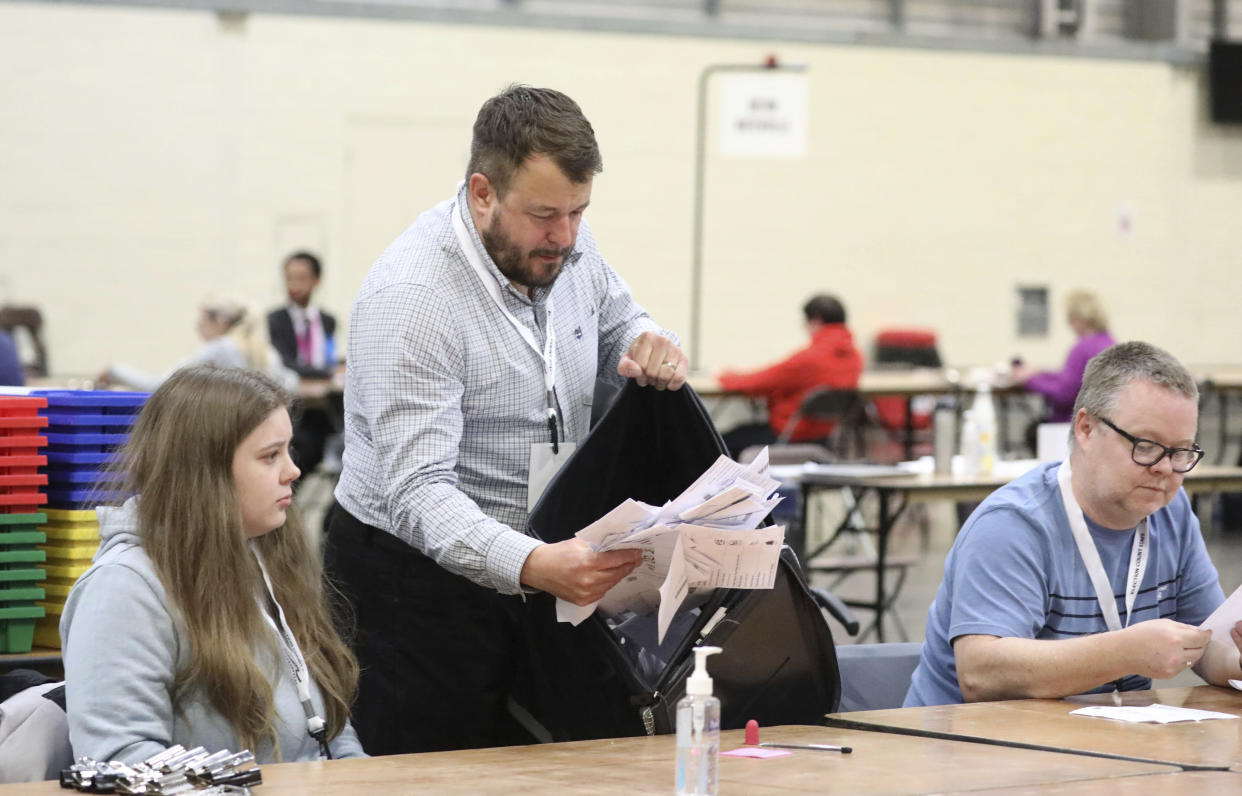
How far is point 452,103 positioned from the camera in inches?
395

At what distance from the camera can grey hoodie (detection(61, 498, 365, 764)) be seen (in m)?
2.02

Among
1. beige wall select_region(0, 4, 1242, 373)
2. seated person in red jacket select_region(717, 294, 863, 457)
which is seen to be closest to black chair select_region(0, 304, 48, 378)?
beige wall select_region(0, 4, 1242, 373)

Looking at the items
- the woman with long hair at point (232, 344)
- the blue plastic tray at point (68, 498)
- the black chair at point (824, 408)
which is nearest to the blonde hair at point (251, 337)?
the woman with long hair at point (232, 344)

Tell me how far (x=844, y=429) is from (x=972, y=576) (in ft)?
20.2

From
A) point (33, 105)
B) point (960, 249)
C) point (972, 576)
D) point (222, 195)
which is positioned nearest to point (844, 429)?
point (960, 249)

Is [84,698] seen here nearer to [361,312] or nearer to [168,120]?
[361,312]

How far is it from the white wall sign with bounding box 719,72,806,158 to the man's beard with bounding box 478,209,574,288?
540cm

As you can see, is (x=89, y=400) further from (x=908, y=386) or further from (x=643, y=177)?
(x=643, y=177)

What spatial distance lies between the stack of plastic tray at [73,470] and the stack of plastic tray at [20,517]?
3 cm

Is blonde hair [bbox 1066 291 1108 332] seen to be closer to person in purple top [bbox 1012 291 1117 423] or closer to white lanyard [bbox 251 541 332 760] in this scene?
person in purple top [bbox 1012 291 1117 423]

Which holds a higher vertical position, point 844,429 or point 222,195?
point 222,195

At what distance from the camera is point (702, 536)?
7.41 feet

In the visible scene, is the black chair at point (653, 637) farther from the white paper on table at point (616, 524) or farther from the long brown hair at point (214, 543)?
the long brown hair at point (214, 543)

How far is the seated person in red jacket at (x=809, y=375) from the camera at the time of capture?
25.3 ft
